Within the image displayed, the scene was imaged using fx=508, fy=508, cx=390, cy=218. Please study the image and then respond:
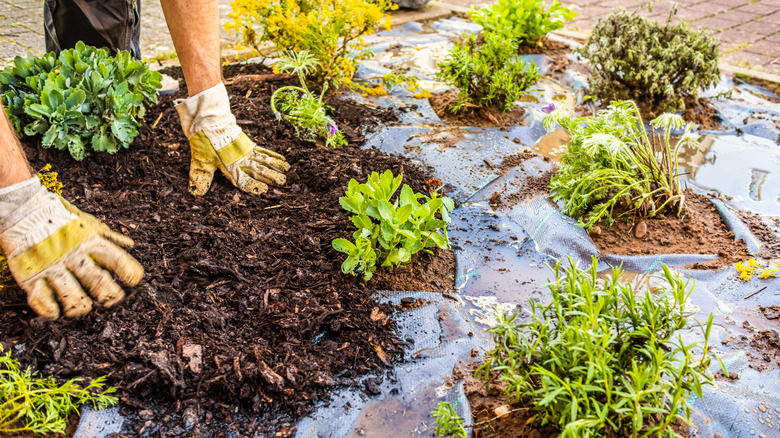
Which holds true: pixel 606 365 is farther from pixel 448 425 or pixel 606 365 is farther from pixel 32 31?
pixel 32 31

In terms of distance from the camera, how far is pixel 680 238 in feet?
8.02

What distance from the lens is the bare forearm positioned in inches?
69.5

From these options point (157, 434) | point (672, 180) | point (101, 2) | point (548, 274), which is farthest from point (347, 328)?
point (101, 2)

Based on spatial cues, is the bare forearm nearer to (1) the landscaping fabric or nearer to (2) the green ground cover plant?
(1) the landscaping fabric

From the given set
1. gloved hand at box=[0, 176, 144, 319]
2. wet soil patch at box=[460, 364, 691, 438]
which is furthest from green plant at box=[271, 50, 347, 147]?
wet soil patch at box=[460, 364, 691, 438]

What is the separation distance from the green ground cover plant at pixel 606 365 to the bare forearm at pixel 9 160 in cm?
174

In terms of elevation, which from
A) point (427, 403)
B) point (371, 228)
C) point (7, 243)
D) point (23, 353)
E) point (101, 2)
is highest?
point (101, 2)

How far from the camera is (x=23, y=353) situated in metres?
1.66

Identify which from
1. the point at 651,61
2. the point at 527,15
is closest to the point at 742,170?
the point at 651,61

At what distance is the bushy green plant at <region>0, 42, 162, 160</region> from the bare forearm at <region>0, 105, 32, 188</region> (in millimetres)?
641

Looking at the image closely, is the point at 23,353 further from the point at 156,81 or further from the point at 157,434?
the point at 156,81

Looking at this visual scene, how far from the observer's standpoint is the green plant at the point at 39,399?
1.43 meters

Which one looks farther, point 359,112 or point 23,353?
point 359,112

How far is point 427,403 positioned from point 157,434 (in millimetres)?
836
